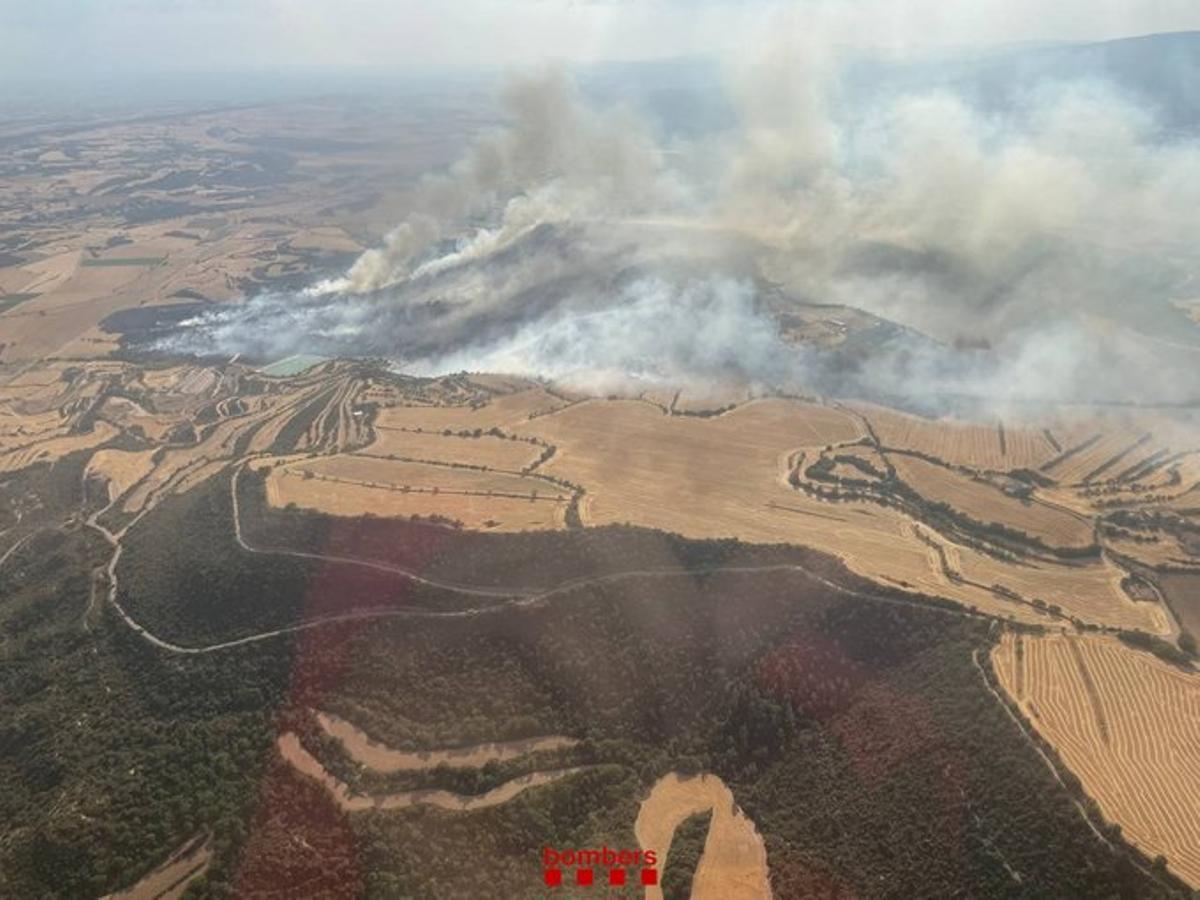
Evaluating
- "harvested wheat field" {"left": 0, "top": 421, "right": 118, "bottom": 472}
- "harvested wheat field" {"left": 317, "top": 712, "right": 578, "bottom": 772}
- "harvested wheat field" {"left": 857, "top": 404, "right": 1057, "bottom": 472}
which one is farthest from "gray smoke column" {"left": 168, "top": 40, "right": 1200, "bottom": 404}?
"harvested wheat field" {"left": 317, "top": 712, "right": 578, "bottom": 772}

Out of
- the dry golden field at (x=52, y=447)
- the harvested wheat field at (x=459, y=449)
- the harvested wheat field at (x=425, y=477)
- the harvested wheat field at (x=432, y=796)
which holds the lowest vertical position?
the dry golden field at (x=52, y=447)

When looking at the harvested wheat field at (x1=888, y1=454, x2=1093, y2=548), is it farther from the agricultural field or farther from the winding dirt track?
the winding dirt track

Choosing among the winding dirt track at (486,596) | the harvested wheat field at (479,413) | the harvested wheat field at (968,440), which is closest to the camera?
the winding dirt track at (486,596)

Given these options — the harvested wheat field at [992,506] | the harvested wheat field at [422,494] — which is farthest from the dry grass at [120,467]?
the harvested wheat field at [992,506]

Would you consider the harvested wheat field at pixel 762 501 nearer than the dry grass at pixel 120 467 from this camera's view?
Yes

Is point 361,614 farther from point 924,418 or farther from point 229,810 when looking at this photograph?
point 924,418

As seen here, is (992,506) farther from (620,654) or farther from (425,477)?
(425,477)

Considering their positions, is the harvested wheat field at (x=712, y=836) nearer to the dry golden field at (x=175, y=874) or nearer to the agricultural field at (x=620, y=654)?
the agricultural field at (x=620, y=654)
